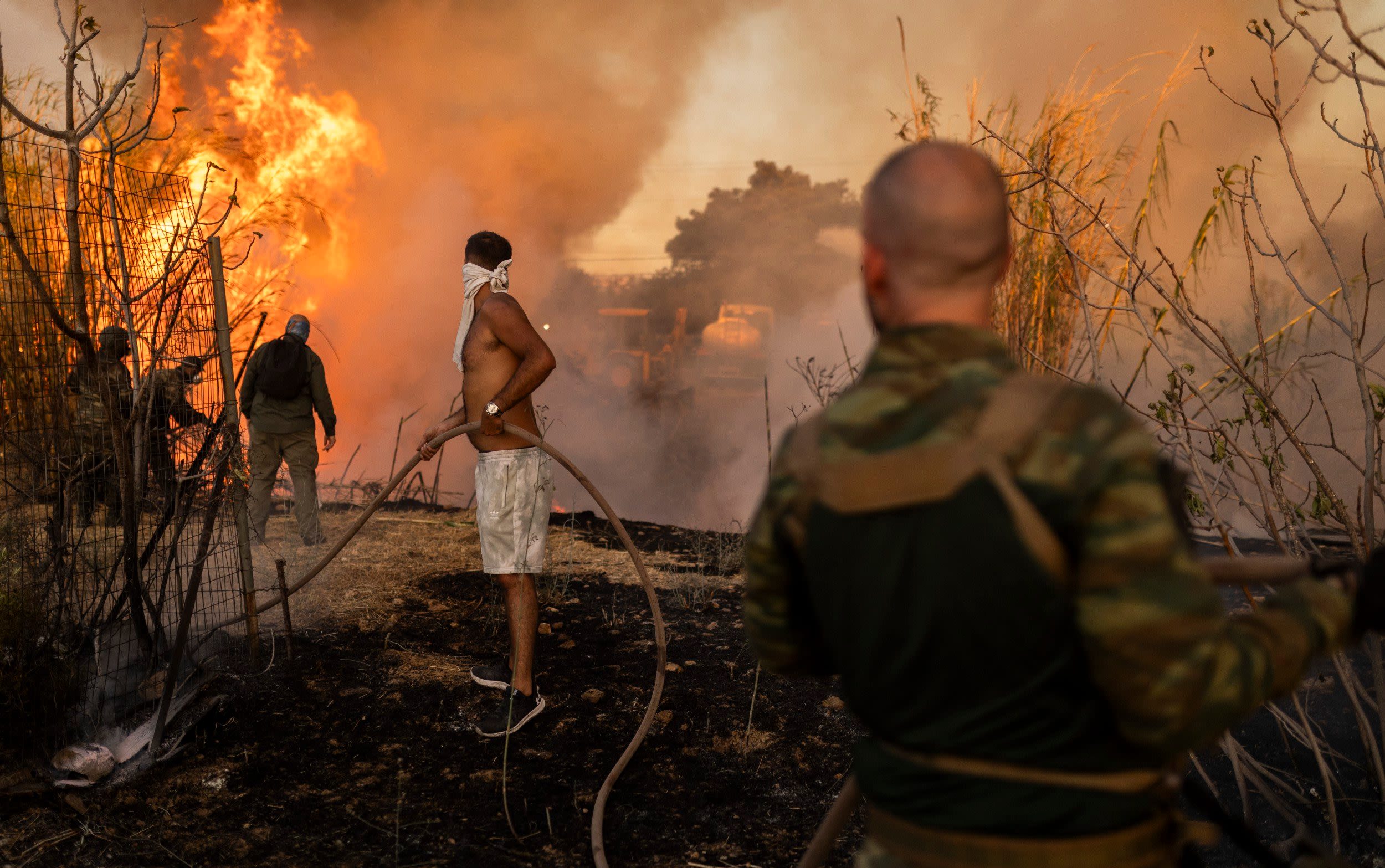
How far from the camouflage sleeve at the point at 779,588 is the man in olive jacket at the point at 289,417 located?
254 inches

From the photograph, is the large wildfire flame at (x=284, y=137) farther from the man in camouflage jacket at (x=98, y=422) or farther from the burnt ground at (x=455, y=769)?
the burnt ground at (x=455, y=769)

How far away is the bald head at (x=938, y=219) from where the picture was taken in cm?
111

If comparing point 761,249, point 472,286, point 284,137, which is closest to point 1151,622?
point 472,286

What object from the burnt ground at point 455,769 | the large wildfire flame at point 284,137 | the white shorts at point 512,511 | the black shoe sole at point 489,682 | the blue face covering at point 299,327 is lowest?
the burnt ground at point 455,769

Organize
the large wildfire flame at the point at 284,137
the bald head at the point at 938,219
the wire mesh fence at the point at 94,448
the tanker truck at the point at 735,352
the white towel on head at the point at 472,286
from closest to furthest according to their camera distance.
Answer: the bald head at the point at 938,219, the wire mesh fence at the point at 94,448, the white towel on head at the point at 472,286, the large wildfire flame at the point at 284,137, the tanker truck at the point at 735,352

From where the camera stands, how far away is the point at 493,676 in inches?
169

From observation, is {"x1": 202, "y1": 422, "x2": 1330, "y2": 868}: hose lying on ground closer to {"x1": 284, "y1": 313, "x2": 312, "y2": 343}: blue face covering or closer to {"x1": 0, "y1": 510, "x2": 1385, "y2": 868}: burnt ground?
{"x1": 0, "y1": 510, "x2": 1385, "y2": 868}: burnt ground

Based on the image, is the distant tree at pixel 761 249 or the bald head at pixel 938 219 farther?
the distant tree at pixel 761 249

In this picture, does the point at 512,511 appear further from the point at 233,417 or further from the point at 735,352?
the point at 735,352

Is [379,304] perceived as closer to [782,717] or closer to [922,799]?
[782,717]

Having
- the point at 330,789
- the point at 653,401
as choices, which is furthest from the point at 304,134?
the point at 330,789

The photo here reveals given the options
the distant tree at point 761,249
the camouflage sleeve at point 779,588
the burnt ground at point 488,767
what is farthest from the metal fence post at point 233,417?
the distant tree at point 761,249

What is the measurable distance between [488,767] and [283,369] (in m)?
4.44

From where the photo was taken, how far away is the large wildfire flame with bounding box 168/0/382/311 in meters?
13.2
